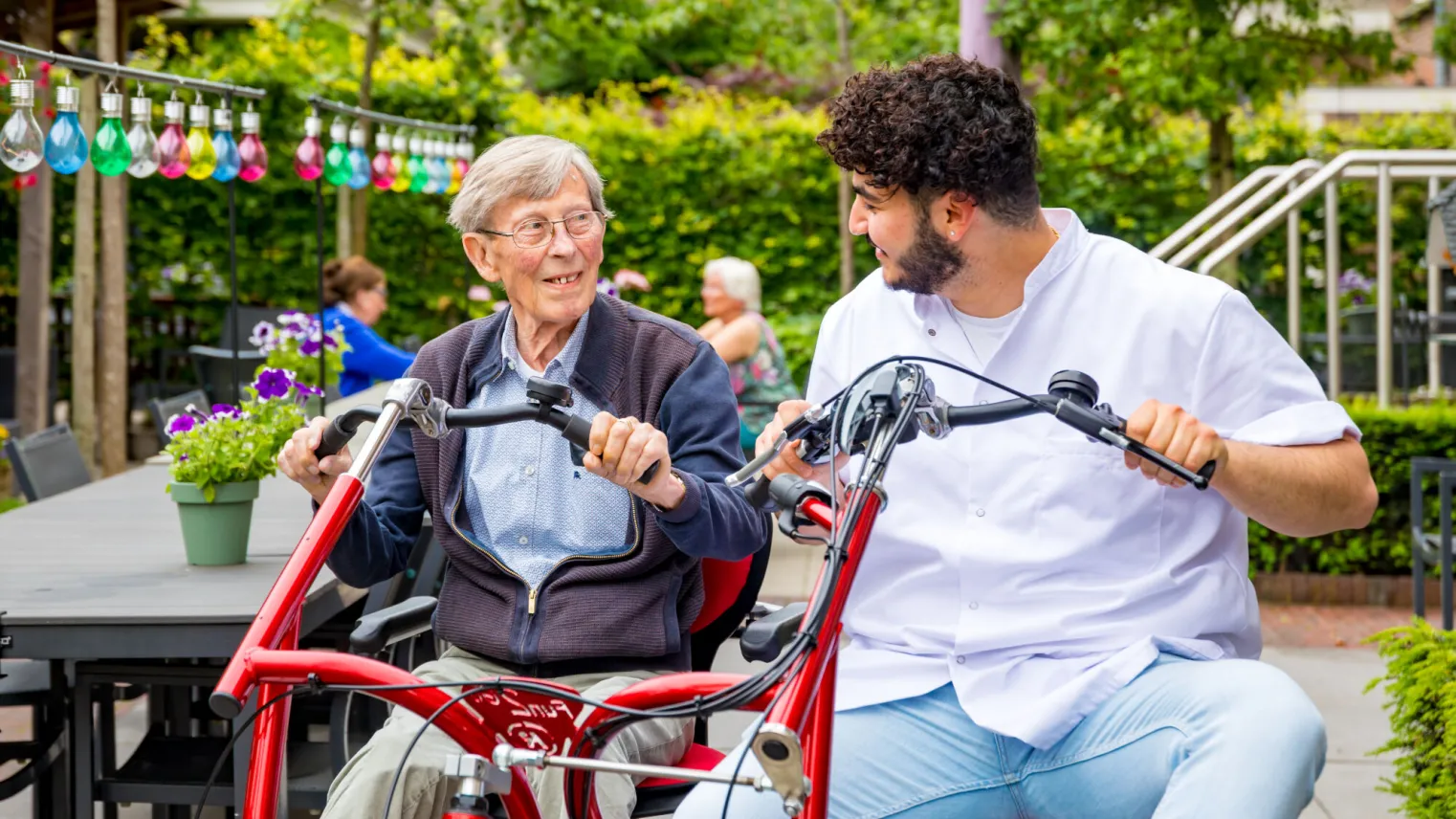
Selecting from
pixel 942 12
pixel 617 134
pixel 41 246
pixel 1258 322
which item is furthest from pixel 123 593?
pixel 617 134

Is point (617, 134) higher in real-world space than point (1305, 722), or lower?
higher

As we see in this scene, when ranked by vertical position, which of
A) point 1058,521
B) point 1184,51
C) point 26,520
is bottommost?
point 26,520

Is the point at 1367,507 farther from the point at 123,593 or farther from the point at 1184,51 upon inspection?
the point at 1184,51

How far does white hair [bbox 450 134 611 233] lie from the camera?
110 inches

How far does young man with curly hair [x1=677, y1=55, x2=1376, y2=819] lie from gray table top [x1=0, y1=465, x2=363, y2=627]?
982 mm

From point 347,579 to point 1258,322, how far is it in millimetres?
1513

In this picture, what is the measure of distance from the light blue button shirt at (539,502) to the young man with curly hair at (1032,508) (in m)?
0.49

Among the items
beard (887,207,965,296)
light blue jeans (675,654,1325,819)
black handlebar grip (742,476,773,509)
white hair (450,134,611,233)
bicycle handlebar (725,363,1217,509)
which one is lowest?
light blue jeans (675,654,1325,819)

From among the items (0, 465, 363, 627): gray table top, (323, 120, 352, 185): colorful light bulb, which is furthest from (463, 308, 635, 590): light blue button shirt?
(323, 120, 352, 185): colorful light bulb

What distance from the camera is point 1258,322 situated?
227 cm

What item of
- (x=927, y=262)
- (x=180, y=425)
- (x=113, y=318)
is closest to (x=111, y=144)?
(x=180, y=425)

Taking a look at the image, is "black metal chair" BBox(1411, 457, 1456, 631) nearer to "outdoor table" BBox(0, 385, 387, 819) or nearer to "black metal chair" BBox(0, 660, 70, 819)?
"outdoor table" BBox(0, 385, 387, 819)

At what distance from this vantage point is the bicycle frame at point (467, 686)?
1688 mm

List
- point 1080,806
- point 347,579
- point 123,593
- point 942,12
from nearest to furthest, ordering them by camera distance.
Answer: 1. point 1080,806
2. point 347,579
3. point 123,593
4. point 942,12
